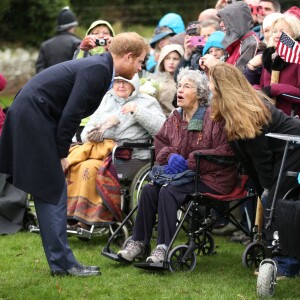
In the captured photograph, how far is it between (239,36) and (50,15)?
1600 cm

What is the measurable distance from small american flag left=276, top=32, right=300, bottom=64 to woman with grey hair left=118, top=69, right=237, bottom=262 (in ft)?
2.45

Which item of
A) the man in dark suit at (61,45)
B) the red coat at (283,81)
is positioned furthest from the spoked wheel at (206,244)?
the man in dark suit at (61,45)

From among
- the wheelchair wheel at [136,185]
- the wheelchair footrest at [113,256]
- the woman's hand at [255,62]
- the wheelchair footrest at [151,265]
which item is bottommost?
the wheelchair footrest at [113,256]

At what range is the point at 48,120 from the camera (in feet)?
24.4

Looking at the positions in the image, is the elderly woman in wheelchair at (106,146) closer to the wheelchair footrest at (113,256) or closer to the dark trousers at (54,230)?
the wheelchair footrest at (113,256)

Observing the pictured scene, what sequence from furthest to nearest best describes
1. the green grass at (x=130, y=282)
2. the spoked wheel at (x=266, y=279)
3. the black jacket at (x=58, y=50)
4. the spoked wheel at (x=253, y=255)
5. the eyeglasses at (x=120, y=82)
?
the black jacket at (x=58, y=50) < the eyeglasses at (x=120, y=82) < the spoked wheel at (x=253, y=255) < the green grass at (x=130, y=282) < the spoked wheel at (x=266, y=279)

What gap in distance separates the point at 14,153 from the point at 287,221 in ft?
6.86

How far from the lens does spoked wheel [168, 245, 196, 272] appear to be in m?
7.83

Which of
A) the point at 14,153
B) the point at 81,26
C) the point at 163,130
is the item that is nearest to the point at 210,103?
the point at 163,130

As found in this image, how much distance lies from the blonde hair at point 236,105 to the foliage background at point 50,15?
16094 mm

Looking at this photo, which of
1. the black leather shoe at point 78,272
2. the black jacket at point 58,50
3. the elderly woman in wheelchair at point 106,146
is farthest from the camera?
the black jacket at point 58,50

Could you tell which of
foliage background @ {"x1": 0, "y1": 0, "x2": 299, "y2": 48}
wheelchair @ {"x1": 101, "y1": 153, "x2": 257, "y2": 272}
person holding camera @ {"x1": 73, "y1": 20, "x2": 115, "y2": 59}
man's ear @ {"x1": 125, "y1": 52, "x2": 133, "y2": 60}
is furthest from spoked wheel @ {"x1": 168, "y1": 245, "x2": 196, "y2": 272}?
foliage background @ {"x1": 0, "y1": 0, "x2": 299, "y2": 48}

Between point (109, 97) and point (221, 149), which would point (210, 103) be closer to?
point (221, 149)

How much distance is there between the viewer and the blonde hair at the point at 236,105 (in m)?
7.34
